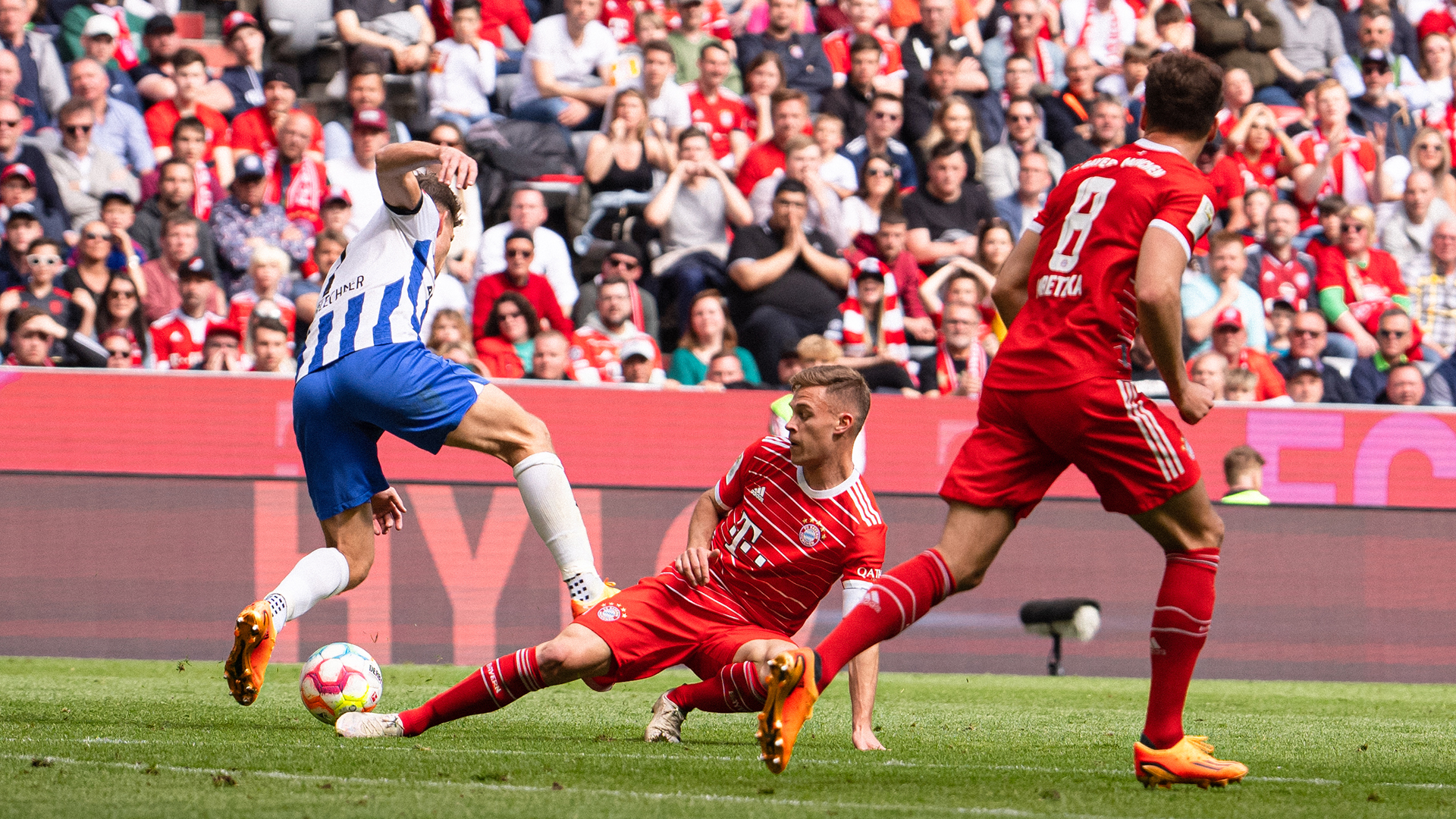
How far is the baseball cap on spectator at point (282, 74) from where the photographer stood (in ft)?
41.7

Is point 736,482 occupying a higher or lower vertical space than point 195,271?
higher

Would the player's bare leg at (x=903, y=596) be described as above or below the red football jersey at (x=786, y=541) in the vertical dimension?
above

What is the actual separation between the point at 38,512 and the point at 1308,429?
7941 millimetres

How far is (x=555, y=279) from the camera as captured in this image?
39.2 ft

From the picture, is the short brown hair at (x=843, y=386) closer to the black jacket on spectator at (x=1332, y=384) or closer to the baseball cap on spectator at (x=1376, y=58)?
the black jacket on spectator at (x=1332, y=384)

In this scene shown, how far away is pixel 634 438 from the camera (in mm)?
10758

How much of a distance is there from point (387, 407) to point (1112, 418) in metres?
2.38

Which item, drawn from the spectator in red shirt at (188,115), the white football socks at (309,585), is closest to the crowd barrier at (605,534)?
the spectator in red shirt at (188,115)

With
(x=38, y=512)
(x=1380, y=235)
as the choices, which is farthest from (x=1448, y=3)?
(x=38, y=512)

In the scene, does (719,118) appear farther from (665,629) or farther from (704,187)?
(665,629)

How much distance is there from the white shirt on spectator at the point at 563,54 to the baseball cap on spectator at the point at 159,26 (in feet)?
8.60

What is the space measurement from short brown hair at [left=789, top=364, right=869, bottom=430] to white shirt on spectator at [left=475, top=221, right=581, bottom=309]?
673 centimetres

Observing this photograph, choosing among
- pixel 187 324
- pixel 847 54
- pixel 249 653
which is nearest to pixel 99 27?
pixel 187 324

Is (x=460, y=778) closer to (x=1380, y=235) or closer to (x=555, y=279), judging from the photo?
(x=555, y=279)
